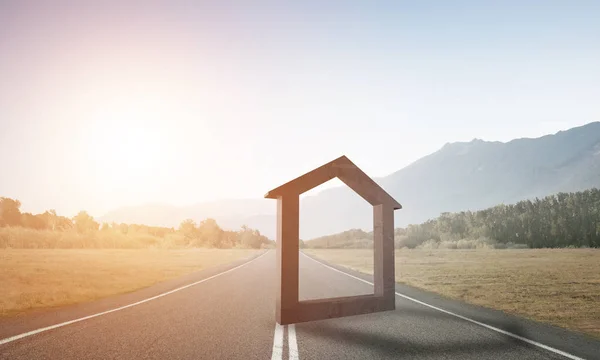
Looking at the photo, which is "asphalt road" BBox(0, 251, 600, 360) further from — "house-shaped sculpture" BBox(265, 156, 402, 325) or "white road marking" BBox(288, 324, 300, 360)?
"house-shaped sculpture" BBox(265, 156, 402, 325)

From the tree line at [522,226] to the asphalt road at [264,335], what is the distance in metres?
56.3

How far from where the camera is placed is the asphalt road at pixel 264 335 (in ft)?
22.2

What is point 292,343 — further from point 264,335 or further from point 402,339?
point 402,339

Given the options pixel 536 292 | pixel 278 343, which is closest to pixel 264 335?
pixel 278 343

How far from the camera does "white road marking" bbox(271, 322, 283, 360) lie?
6.47m

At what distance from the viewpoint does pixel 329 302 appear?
10.4 meters

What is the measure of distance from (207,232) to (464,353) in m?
93.8

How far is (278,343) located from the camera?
24.5ft

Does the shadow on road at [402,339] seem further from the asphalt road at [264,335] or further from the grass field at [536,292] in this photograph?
the grass field at [536,292]

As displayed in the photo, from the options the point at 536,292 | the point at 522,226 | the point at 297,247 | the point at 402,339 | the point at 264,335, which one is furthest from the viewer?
the point at 522,226

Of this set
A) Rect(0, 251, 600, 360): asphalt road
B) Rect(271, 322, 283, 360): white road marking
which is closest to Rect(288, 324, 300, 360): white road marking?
Rect(0, 251, 600, 360): asphalt road

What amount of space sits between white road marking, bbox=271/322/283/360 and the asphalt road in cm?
2

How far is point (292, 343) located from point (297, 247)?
329cm

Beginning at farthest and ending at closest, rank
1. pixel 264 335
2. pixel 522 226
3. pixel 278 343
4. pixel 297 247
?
pixel 522 226 → pixel 297 247 → pixel 264 335 → pixel 278 343
